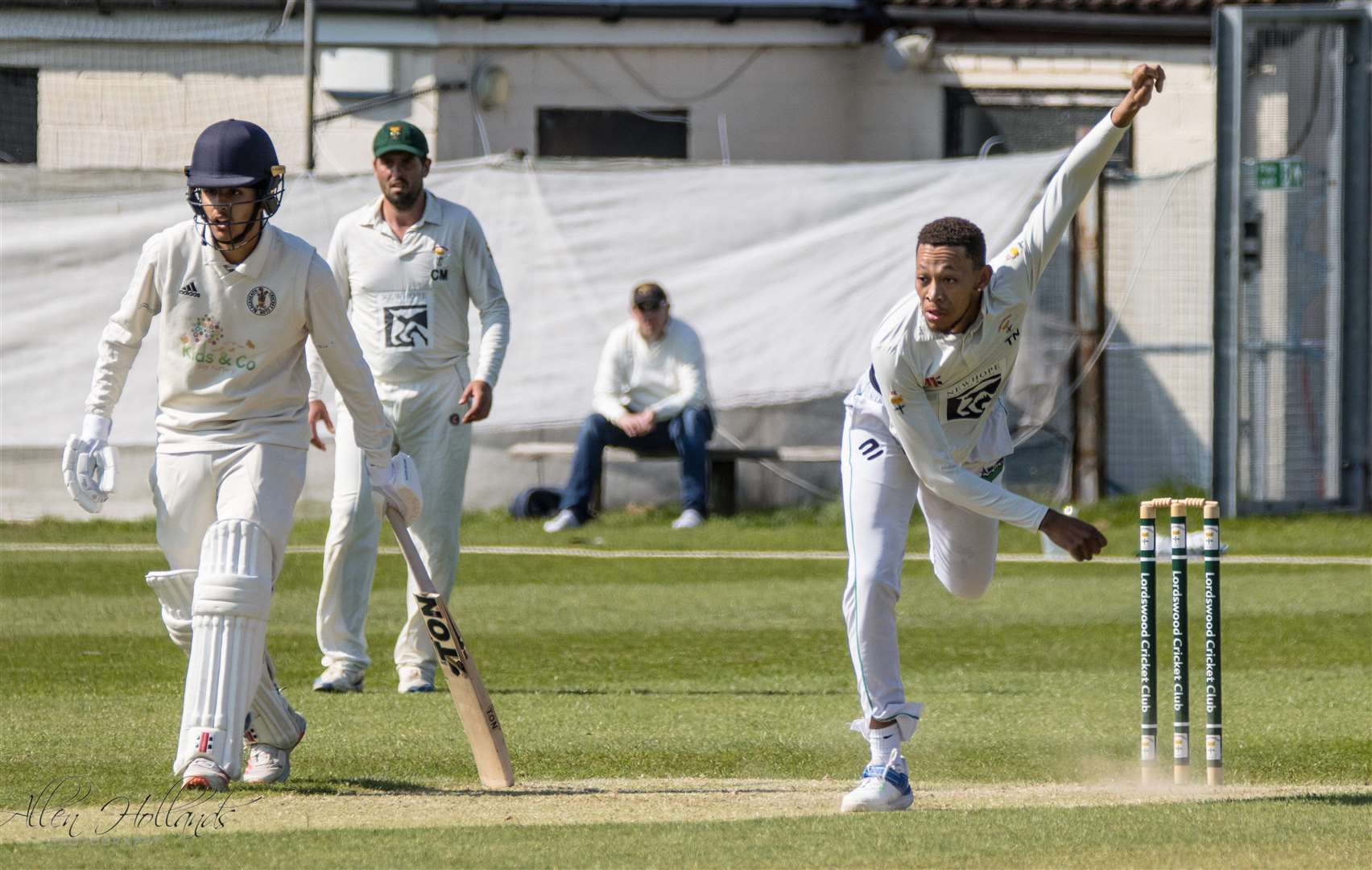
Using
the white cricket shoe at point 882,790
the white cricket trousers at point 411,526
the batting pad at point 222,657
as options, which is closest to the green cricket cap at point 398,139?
the white cricket trousers at point 411,526

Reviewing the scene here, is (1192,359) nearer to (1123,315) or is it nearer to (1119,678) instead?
(1123,315)

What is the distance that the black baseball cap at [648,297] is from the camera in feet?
48.4

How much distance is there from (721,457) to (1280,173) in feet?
14.7

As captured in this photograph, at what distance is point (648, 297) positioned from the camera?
14.7 m

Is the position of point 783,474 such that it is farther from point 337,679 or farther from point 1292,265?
point 337,679

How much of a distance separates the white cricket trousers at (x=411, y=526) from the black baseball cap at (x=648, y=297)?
6.30 meters

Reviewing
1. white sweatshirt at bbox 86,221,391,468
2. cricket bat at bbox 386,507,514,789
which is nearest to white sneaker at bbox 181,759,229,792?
cricket bat at bbox 386,507,514,789

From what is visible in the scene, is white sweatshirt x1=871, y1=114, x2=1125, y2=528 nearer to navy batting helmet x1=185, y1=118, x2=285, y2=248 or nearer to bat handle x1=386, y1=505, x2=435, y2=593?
bat handle x1=386, y1=505, x2=435, y2=593

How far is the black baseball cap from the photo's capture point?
580 inches

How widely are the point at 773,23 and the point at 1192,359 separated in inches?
194

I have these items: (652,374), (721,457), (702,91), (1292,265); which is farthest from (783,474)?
(702,91)

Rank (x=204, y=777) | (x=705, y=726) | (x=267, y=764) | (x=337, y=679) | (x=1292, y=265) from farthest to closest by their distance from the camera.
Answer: (x=1292, y=265), (x=337, y=679), (x=705, y=726), (x=267, y=764), (x=204, y=777)

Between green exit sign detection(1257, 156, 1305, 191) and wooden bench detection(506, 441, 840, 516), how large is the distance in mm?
Result: 3604

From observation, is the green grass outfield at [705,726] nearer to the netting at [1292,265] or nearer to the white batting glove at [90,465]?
the white batting glove at [90,465]
